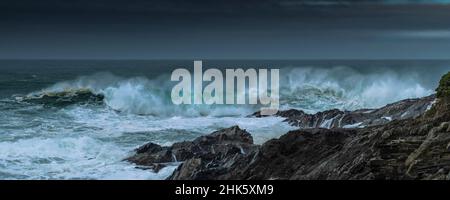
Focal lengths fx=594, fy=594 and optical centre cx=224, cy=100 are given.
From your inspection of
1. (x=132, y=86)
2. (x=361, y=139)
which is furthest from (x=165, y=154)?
(x=132, y=86)

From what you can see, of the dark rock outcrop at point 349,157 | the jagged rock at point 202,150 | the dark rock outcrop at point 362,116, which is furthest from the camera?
the dark rock outcrop at point 362,116

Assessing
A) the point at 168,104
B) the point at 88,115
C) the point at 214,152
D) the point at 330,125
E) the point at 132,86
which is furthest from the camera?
the point at 132,86

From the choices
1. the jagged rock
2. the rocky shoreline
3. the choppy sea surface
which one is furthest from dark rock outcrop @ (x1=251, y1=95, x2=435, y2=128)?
the rocky shoreline

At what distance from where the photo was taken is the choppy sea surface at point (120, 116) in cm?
1144

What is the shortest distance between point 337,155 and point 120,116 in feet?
40.7

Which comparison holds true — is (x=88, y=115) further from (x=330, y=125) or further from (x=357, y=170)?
(x=357, y=170)

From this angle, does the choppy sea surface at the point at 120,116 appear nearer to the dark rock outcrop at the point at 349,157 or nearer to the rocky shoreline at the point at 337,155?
the rocky shoreline at the point at 337,155

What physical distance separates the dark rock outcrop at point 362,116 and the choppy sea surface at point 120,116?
1.98ft

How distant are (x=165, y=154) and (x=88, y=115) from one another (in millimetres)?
8578

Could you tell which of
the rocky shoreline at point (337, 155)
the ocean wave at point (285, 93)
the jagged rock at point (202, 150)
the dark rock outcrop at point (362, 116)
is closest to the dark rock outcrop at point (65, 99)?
the ocean wave at point (285, 93)

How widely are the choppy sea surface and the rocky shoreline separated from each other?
1010 mm

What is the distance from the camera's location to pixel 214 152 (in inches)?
460

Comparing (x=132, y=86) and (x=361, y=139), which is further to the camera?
(x=132, y=86)

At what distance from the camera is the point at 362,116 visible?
1596cm
